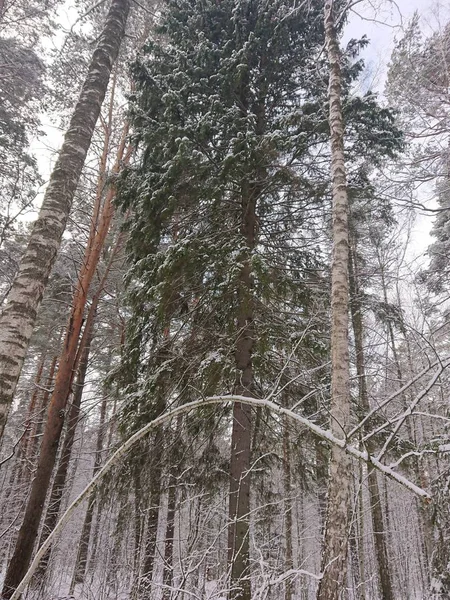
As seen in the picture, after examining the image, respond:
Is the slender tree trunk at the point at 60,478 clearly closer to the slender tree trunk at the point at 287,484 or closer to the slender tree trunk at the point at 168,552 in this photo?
the slender tree trunk at the point at 168,552

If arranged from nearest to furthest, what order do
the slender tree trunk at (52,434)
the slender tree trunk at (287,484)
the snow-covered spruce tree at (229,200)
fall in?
the slender tree trunk at (287,484), the slender tree trunk at (52,434), the snow-covered spruce tree at (229,200)

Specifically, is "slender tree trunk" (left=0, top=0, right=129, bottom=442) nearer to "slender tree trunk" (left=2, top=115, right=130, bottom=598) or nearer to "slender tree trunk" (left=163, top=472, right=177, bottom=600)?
"slender tree trunk" (left=163, top=472, right=177, bottom=600)

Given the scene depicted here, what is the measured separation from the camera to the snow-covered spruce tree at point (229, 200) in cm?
569

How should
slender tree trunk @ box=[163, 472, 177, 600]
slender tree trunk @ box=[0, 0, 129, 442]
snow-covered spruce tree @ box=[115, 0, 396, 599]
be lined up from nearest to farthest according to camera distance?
1. slender tree trunk @ box=[0, 0, 129, 442]
2. slender tree trunk @ box=[163, 472, 177, 600]
3. snow-covered spruce tree @ box=[115, 0, 396, 599]

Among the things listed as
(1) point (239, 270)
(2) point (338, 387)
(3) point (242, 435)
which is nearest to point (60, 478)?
(3) point (242, 435)

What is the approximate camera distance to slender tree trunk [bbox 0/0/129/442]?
279 centimetres

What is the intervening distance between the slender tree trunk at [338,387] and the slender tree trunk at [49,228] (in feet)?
7.85

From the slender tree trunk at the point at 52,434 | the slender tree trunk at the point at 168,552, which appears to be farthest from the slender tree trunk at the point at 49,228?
the slender tree trunk at the point at 52,434

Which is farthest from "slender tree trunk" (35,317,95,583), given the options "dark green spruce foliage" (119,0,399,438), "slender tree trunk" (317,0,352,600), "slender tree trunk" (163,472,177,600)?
"slender tree trunk" (317,0,352,600)

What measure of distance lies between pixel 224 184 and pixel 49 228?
3.38 metres

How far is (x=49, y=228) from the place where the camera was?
3.37 metres

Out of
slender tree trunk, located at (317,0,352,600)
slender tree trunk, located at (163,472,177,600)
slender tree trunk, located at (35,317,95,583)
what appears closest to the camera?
slender tree trunk, located at (317,0,352,600)

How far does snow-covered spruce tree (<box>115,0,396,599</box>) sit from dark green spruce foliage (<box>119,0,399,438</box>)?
0.03 meters

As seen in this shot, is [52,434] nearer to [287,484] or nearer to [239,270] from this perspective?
[239,270]
